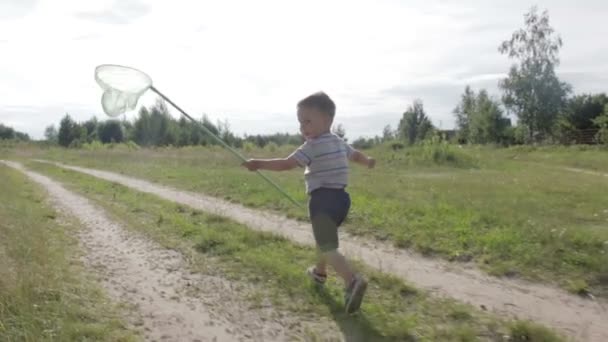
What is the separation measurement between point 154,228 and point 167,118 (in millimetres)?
54263

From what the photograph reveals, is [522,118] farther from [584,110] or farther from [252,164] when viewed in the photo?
[252,164]

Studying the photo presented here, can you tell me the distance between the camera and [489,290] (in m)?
5.04

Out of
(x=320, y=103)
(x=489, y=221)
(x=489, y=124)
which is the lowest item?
(x=489, y=221)

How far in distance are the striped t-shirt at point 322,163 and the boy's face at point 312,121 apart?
2.6 inches

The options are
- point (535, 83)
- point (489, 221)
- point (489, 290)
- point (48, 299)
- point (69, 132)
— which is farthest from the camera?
point (69, 132)

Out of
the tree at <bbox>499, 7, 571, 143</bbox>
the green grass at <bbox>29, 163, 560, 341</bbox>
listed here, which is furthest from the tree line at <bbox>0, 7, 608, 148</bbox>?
the green grass at <bbox>29, 163, 560, 341</bbox>

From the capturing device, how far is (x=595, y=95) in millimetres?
55312

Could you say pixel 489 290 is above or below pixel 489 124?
below

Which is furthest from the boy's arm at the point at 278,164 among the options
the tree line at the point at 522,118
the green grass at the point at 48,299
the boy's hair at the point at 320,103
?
the tree line at the point at 522,118

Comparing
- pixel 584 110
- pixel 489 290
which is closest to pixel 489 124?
pixel 584 110

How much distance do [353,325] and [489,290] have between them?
5.88ft

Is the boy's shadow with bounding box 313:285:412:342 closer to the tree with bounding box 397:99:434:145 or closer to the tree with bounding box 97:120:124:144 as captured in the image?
the tree with bounding box 397:99:434:145

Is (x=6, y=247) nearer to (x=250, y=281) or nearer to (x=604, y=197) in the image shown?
(x=250, y=281)

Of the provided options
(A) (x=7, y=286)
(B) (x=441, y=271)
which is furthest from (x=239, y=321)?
(B) (x=441, y=271)
